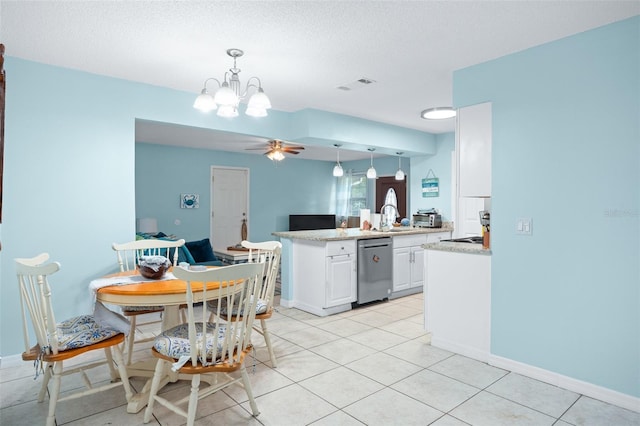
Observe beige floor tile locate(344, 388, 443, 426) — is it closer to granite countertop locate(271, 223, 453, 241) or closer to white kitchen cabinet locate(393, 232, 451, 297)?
granite countertop locate(271, 223, 453, 241)

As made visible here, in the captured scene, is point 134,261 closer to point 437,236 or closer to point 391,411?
point 391,411

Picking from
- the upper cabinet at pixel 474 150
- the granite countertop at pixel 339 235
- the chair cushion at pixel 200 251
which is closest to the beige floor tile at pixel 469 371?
the upper cabinet at pixel 474 150

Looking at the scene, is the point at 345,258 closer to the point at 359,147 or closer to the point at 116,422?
the point at 359,147

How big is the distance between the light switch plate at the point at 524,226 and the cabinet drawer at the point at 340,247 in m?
1.92

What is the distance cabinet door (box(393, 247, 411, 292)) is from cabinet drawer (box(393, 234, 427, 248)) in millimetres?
54

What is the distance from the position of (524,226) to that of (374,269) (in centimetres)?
210

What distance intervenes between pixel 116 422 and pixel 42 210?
6.03 feet

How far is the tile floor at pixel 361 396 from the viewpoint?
219 cm

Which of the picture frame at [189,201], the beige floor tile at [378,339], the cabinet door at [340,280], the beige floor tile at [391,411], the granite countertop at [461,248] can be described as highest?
the picture frame at [189,201]

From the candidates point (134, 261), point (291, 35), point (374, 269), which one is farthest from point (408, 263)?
point (291, 35)

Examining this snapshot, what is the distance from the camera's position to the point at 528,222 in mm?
2770

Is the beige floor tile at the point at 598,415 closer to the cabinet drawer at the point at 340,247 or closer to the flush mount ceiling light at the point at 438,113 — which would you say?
the cabinet drawer at the point at 340,247

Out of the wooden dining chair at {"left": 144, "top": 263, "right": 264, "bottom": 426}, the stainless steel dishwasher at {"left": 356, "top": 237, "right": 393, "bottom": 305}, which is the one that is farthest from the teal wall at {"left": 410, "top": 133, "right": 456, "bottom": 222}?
the wooden dining chair at {"left": 144, "top": 263, "right": 264, "bottom": 426}

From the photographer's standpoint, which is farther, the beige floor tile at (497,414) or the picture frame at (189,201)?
the picture frame at (189,201)
